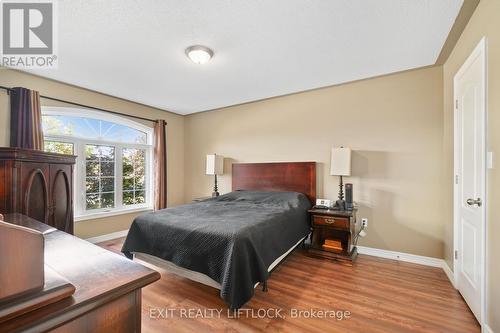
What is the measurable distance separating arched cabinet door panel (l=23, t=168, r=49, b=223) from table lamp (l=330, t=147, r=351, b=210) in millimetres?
3395

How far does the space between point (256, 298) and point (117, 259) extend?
68.6 inches

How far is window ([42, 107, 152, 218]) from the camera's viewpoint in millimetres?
3518

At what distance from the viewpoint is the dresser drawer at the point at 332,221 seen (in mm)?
2941

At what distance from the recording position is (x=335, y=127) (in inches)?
137

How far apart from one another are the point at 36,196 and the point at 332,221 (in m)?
3.35

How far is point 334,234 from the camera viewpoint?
3355 mm

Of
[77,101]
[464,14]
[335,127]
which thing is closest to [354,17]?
[464,14]

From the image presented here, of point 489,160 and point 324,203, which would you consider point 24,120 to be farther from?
point 489,160

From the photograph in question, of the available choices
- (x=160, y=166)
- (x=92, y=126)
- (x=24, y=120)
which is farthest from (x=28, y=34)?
(x=160, y=166)

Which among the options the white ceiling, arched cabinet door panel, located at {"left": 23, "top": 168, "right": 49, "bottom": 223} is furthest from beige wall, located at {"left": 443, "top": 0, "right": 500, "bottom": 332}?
arched cabinet door panel, located at {"left": 23, "top": 168, "right": 49, "bottom": 223}

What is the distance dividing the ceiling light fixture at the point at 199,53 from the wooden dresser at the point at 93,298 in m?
2.20

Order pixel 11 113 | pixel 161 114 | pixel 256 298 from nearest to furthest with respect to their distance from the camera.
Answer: pixel 256 298 < pixel 11 113 < pixel 161 114

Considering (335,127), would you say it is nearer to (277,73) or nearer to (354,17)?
(277,73)

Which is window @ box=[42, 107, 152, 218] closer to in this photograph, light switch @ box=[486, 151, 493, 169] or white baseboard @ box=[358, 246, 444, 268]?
white baseboard @ box=[358, 246, 444, 268]
